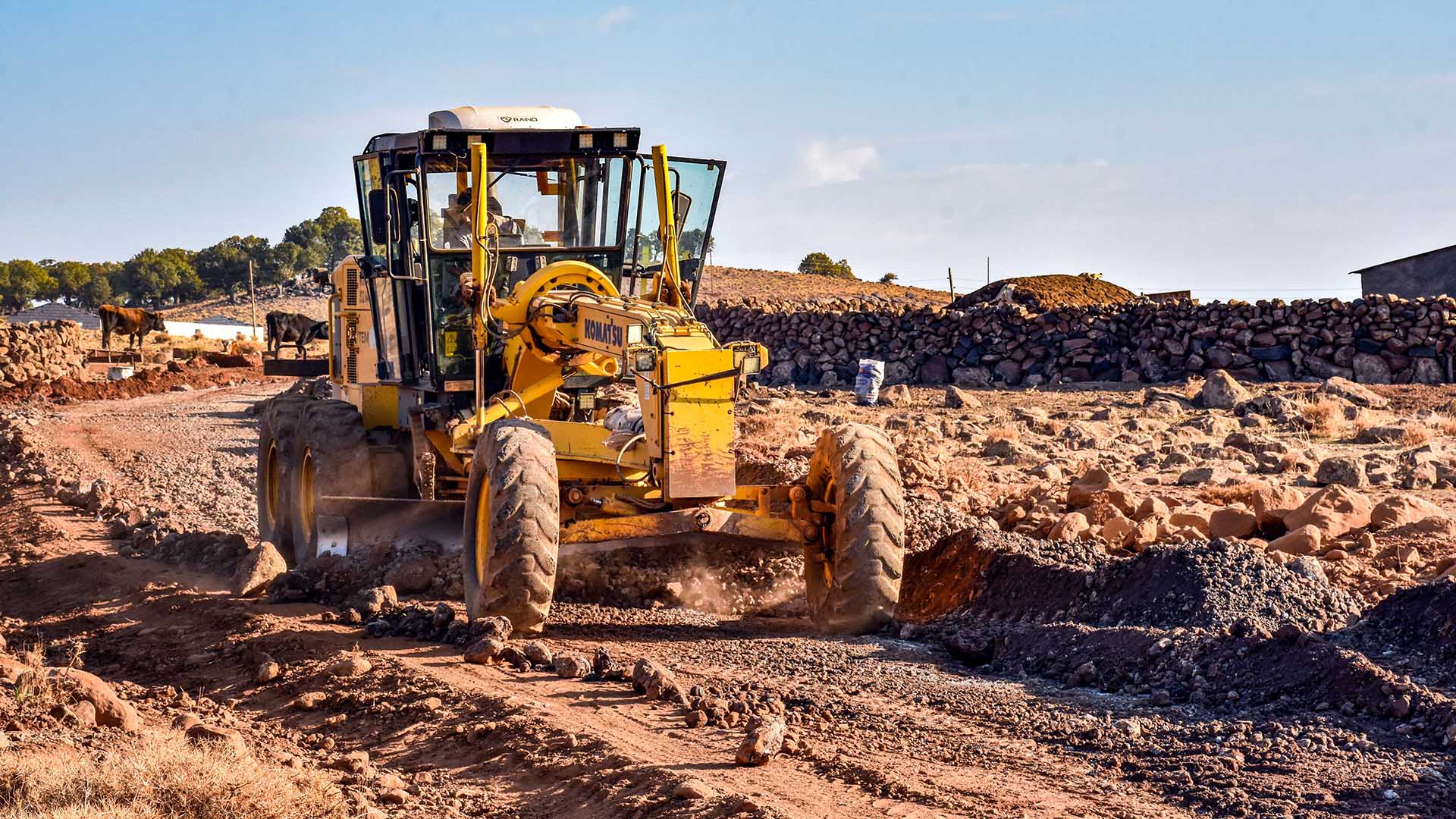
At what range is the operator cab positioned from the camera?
1020cm

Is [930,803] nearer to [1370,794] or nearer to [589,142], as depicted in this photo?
[1370,794]

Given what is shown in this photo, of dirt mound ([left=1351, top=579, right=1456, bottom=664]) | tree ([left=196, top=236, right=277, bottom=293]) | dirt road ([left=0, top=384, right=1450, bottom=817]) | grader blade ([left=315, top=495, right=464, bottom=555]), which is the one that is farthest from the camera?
tree ([left=196, top=236, right=277, bottom=293])

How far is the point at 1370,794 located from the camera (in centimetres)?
554

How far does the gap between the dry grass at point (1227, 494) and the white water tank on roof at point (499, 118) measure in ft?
22.5

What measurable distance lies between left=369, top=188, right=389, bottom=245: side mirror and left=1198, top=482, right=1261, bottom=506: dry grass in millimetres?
7677

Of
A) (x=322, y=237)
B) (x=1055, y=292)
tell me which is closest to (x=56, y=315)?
(x=322, y=237)

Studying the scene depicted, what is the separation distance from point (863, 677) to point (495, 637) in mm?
2061

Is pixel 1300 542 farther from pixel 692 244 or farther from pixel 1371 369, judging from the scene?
pixel 1371 369

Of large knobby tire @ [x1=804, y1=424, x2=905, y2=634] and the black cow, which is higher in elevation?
the black cow

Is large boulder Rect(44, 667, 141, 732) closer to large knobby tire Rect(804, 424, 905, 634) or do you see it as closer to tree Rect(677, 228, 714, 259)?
large knobby tire Rect(804, 424, 905, 634)

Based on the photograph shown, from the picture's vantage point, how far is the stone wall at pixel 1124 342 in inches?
1051

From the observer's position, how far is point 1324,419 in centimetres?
1977

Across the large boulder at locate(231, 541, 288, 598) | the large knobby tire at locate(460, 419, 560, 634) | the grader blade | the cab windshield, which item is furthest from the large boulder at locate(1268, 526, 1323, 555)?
the large boulder at locate(231, 541, 288, 598)

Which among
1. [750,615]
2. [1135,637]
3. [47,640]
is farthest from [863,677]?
[47,640]
